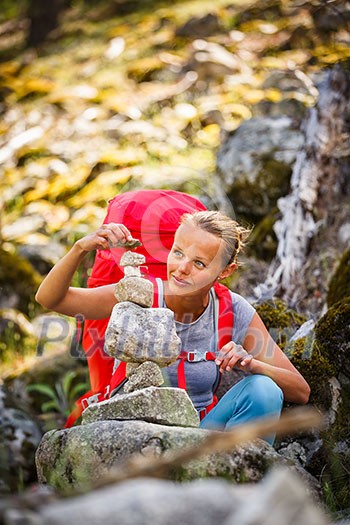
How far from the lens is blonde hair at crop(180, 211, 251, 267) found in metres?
3.28

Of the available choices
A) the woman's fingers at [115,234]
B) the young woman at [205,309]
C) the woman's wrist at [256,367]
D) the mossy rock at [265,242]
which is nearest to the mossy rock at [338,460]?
the young woman at [205,309]

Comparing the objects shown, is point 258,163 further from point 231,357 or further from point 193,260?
point 231,357

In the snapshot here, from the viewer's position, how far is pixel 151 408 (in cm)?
280

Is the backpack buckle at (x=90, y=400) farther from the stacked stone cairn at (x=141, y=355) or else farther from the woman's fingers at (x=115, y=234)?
the woman's fingers at (x=115, y=234)

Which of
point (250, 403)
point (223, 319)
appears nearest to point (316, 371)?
point (223, 319)

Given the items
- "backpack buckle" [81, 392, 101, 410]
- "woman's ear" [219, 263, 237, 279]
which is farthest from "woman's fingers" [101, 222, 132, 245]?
"backpack buckle" [81, 392, 101, 410]

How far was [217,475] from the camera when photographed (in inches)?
100

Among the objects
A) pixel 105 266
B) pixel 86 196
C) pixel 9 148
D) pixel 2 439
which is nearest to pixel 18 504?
pixel 105 266

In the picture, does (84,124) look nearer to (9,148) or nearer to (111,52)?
(9,148)

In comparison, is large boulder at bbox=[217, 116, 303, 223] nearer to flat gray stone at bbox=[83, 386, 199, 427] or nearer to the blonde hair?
the blonde hair

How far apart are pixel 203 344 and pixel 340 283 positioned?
5.58ft

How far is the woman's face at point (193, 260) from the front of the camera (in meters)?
3.24

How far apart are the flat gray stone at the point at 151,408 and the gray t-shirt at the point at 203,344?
0.44 metres

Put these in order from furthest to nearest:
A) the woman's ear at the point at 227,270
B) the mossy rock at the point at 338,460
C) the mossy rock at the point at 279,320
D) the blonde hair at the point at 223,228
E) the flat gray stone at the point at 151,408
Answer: the mossy rock at the point at 279,320 < the woman's ear at the point at 227,270 < the blonde hair at the point at 223,228 < the mossy rock at the point at 338,460 < the flat gray stone at the point at 151,408
